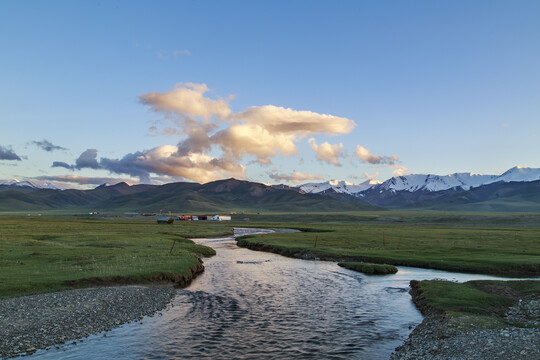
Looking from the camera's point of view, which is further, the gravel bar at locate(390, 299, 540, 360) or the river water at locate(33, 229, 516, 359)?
the river water at locate(33, 229, 516, 359)

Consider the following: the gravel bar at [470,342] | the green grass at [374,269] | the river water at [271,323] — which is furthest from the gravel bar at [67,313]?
the green grass at [374,269]

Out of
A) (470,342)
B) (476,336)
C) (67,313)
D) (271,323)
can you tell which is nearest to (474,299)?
(476,336)

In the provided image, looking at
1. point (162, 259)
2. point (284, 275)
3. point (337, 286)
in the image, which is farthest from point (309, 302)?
point (162, 259)

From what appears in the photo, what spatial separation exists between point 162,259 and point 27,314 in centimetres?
2779

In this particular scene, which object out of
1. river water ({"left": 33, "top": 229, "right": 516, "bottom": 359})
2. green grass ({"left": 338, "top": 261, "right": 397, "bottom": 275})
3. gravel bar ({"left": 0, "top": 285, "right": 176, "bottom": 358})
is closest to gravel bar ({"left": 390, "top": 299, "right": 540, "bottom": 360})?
river water ({"left": 33, "top": 229, "right": 516, "bottom": 359})

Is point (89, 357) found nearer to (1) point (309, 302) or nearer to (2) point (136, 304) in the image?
(2) point (136, 304)

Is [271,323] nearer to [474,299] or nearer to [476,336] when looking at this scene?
[476,336]

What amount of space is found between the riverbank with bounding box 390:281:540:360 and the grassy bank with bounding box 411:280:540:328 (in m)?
0.08

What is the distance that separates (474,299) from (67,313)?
32.9m

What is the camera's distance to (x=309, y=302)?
3559 centimetres

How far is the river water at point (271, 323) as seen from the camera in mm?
23312

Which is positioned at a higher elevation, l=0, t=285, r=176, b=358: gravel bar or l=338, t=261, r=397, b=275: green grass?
l=0, t=285, r=176, b=358: gravel bar

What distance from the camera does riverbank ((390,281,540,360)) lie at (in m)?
20.1

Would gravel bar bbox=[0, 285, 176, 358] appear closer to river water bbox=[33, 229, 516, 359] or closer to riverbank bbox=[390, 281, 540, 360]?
river water bbox=[33, 229, 516, 359]
